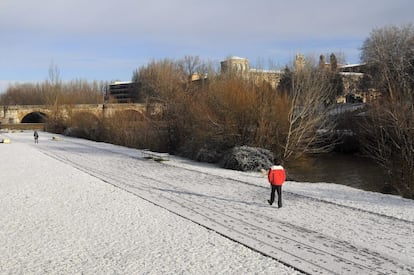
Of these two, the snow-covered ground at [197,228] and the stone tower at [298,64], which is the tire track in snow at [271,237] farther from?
the stone tower at [298,64]

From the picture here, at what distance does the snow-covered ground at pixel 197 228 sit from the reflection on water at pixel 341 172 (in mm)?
5735

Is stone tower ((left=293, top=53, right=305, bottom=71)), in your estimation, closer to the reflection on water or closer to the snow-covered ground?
the reflection on water

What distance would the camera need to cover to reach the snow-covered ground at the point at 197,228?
7234 millimetres

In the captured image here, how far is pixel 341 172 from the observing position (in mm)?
25266

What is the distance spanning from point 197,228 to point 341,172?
17465 millimetres

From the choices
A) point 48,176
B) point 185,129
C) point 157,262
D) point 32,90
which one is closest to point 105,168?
point 48,176

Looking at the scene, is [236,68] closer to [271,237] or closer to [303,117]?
[303,117]

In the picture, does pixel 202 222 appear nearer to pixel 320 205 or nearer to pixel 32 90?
pixel 320 205

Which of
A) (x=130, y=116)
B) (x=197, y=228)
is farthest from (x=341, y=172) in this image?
(x=130, y=116)

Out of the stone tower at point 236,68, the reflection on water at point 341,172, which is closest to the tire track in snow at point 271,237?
the reflection on water at point 341,172

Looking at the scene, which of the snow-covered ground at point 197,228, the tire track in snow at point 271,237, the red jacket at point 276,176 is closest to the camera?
the tire track in snow at point 271,237

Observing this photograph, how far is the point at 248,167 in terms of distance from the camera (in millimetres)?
20812

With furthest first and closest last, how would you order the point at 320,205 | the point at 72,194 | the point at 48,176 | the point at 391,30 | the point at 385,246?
1. the point at 391,30
2. the point at 48,176
3. the point at 72,194
4. the point at 320,205
5. the point at 385,246

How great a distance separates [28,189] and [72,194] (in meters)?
2.05
